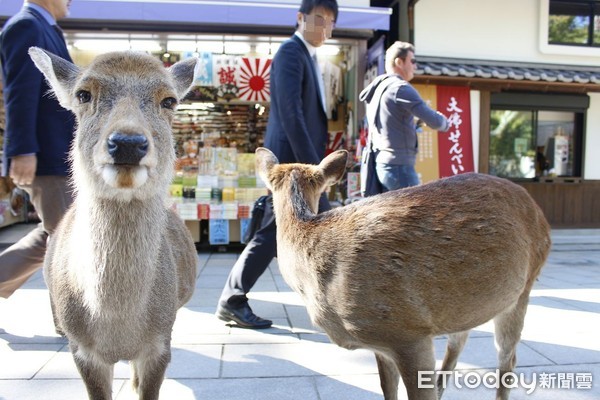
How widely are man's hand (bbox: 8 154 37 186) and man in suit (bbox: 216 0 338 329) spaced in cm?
165

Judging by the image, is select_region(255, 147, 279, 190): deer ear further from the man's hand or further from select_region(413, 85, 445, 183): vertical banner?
select_region(413, 85, 445, 183): vertical banner

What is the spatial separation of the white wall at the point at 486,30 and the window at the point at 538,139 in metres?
1.01

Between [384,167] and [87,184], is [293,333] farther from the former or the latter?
[87,184]

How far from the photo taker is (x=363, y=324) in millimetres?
1835

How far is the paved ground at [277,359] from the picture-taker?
278 cm

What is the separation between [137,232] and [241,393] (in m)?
1.36

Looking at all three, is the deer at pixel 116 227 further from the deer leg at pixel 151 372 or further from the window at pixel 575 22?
the window at pixel 575 22

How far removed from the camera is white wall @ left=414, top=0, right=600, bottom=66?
9.04 meters

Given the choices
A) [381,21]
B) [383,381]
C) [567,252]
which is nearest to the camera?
[383,381]

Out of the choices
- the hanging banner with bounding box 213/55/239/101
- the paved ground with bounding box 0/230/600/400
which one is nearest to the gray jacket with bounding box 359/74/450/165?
the paved ground with bounding box 0/230/600/400

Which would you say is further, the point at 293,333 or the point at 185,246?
the point at 293,333

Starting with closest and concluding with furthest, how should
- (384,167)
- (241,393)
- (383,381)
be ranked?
1. (383,381)
2. (241,393)
3. (384,167)

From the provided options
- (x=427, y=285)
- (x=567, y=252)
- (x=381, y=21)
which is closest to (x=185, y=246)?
(x=427, y=285)

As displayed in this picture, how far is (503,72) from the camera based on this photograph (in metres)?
8.53
